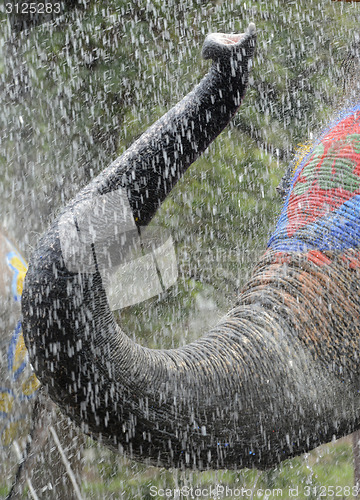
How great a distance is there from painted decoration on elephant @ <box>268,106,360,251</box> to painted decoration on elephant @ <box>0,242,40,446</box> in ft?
5.65

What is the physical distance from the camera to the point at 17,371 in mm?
3137

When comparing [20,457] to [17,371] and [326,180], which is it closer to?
[17,371]

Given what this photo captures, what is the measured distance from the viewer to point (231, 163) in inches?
135

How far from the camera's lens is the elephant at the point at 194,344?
819 millimetres

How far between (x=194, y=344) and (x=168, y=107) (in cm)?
236

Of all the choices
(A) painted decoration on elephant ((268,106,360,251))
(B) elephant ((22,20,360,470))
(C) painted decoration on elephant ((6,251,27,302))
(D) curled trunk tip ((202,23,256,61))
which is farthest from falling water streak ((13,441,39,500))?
(D) curled trunk tip ((202,23,256,61))

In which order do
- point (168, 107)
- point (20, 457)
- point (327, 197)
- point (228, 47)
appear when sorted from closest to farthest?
point (228, 47) → point (327, 197) → point (168, 107) → point (20, 457)

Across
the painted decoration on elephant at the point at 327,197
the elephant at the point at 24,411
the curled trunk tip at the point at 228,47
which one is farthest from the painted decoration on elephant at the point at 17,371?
the curled trunk tip at the point at 228,47

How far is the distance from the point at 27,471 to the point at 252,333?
91.9 inches

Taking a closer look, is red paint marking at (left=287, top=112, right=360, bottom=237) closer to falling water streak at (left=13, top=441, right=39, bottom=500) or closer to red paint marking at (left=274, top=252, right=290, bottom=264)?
red paint marking at (left=274, top=252, right=290, bottom=264)

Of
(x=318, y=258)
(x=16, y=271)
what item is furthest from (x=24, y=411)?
(x=318, y=258)

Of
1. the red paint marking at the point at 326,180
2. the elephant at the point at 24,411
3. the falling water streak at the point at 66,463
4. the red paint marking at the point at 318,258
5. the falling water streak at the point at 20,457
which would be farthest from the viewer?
the falling water streak at the point at 20,457

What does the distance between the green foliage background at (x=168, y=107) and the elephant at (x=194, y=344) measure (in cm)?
181

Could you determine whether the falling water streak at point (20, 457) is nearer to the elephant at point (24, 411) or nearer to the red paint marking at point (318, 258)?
the elephant at point (24, 411)
